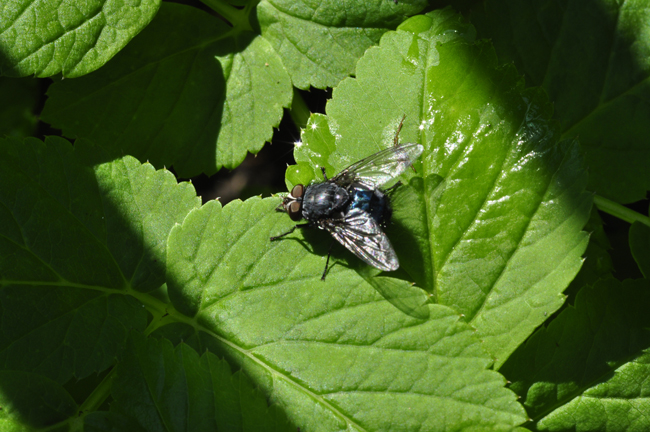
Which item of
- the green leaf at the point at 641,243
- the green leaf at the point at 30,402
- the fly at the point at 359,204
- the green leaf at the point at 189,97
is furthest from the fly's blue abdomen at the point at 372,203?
the green leaf at the point at 30,402

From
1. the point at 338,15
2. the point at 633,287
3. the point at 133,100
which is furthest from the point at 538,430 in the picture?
the point at 133,100

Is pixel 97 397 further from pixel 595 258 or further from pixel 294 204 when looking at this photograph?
pixel 595 258

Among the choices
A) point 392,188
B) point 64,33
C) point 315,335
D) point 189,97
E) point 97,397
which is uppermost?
point 64,33

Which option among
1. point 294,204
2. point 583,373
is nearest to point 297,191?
point 294,204

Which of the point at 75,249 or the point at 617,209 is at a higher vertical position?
the point at 617,209

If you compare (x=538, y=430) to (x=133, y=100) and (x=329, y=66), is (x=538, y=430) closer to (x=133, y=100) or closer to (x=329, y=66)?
(x=329, y=66)

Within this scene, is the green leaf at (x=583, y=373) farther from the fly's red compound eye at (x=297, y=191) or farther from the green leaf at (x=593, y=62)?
the fly's red compound eye at (x=297, y=191)
